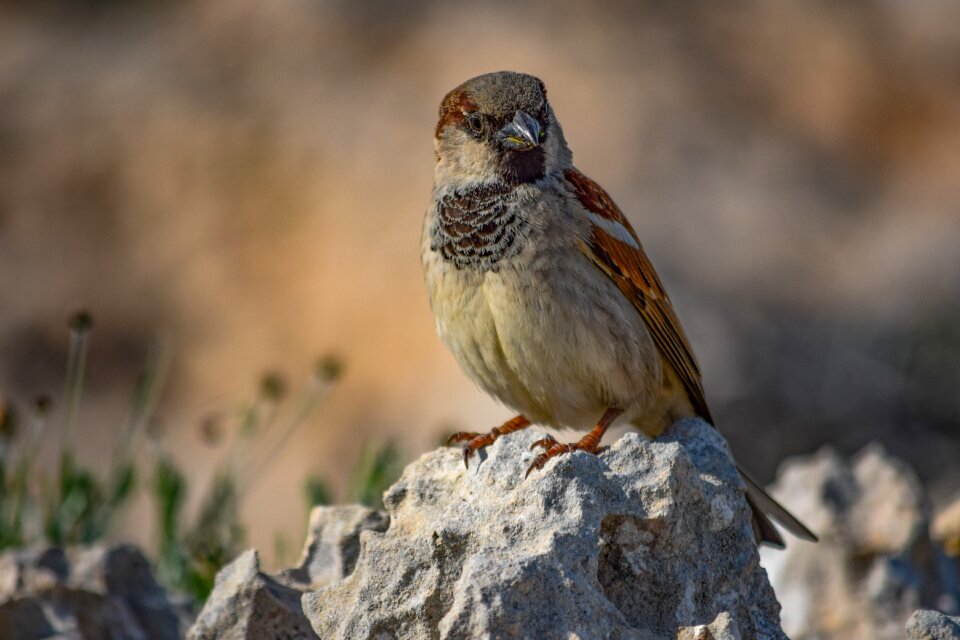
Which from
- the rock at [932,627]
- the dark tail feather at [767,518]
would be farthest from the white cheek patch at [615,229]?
the rock at [932,627]

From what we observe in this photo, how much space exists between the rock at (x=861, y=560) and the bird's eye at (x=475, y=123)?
6.06ft

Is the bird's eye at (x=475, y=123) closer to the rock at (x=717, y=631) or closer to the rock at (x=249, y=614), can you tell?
the rock at (x=249, y=614)

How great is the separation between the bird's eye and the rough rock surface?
1.78m

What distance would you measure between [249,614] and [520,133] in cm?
180

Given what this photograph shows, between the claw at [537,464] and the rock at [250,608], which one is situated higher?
the claw at [537,464]

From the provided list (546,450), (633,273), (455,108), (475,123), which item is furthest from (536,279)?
(546,450)

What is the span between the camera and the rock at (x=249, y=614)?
3.24 meters

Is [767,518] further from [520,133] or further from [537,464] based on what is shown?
[520,133]

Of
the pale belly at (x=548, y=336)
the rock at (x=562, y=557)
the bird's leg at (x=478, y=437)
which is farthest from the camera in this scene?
the pale belly at (x=548, y=336)

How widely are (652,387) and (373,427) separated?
16.5ft

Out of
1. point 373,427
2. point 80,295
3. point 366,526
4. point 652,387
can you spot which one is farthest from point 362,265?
point 366,526

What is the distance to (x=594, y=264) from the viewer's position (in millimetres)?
4277

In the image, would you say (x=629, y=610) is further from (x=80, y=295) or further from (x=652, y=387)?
(x=80, y=295)

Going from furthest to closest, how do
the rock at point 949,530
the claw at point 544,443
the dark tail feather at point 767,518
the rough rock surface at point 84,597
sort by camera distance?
the rock at point 949,530 < the dark tail feather at point 767,518 < the rough rock surface at point 84,597 < the claw at point 544,443
